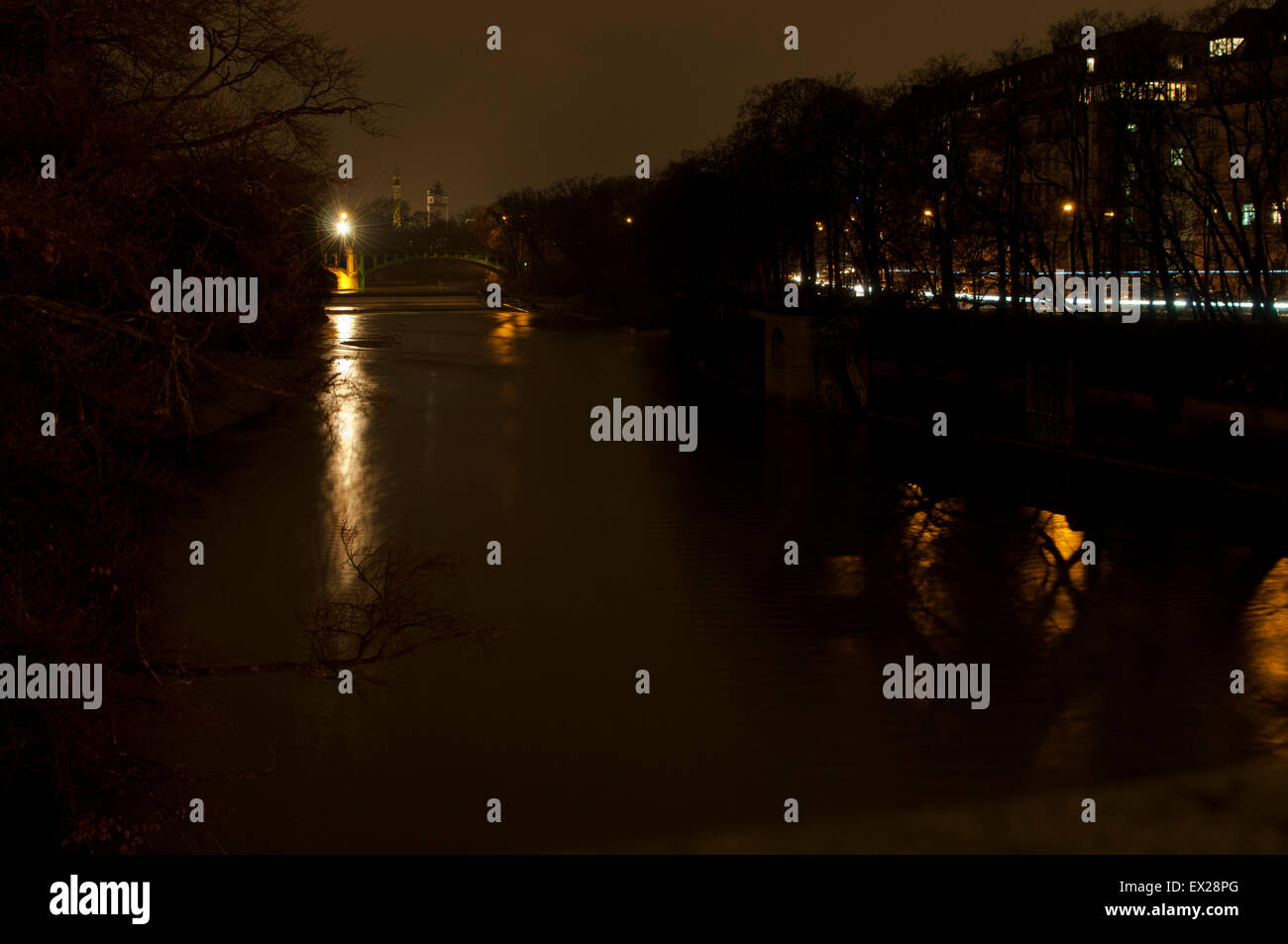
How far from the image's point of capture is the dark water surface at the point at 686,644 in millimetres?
9164

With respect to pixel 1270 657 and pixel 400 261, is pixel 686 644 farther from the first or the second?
pixel 400 261

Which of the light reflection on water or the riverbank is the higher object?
the riverbank

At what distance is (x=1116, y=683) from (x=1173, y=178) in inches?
639

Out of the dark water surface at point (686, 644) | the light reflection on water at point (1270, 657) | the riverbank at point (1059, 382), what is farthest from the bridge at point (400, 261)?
the light reflection on water at point (1270, 657)

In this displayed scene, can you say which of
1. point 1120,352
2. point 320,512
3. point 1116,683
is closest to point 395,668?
point 1116,683

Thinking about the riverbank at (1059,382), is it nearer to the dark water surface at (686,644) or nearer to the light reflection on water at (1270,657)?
the dark water surface at (686,644)

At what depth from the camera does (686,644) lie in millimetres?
12406

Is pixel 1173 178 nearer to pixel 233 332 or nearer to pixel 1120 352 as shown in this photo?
pixel 1120 352

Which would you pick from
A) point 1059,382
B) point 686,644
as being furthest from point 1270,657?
point 1059,382

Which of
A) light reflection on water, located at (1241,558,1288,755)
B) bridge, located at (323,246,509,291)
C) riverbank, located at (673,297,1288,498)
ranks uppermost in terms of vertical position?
bridge, located at (323,246,509,291)

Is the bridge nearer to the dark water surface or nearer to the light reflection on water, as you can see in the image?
the dark water surface

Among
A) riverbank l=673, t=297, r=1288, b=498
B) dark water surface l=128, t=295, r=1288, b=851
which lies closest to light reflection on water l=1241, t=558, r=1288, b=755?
dark water surface l=128, t=295, r=1288, b=851

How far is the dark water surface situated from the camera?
30.1 ft

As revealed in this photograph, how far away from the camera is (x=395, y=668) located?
35.9 ft
